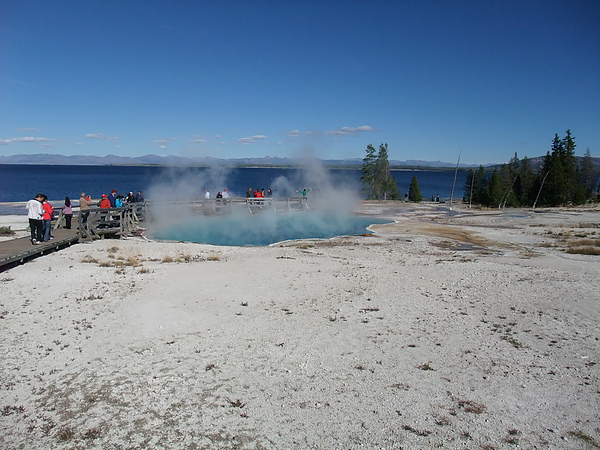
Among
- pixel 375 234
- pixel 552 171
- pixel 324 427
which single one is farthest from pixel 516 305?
pixel 552 171

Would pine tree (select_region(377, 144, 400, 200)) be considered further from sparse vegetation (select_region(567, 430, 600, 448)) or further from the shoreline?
sparse vegetation (select_region(567, 430, 600, 448))

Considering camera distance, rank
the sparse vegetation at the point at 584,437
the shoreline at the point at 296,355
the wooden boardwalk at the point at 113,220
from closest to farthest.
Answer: the sparse vegetation at the point at 584,437 < the shoreline at the point at 296,355 < the wooden boardwalk at the point at 113,220

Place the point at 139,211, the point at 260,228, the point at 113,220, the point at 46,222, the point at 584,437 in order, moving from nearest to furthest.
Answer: the point at 584,437
the point at 46,222
the point at 113,220
the point at 139,211
the point at 260,228

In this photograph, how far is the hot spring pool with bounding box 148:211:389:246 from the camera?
82.2 ft

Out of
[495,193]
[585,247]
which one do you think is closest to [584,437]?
[585,247]

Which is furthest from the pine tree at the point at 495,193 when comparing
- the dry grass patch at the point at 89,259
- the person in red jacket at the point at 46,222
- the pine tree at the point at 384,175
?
the person in red jacket at the point at 46,222

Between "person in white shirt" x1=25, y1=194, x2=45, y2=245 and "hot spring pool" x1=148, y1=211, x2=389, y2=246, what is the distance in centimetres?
702

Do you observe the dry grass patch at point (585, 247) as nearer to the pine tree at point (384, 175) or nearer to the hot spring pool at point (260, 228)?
the hot spring pool at point (260, 228)

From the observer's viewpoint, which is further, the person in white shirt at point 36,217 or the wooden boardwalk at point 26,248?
the person in white shirt at point 36,217

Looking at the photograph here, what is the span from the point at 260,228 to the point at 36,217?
47.1 ft

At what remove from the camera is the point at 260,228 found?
2908cm

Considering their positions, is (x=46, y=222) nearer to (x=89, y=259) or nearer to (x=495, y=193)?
(x=89, y=259)

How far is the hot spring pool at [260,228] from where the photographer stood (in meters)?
25.0

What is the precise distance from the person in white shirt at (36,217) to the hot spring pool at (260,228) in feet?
23.0
